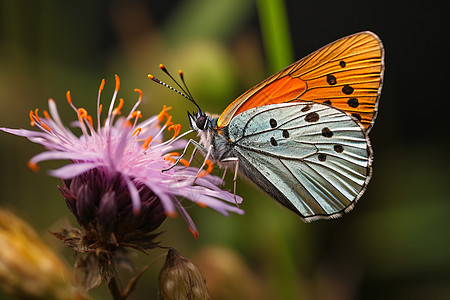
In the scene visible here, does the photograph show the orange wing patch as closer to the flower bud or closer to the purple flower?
the purple flower

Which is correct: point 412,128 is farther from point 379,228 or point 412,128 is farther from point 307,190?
point 307,190

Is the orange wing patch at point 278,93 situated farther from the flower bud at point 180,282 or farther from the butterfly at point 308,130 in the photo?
the flower bud at point 180,282

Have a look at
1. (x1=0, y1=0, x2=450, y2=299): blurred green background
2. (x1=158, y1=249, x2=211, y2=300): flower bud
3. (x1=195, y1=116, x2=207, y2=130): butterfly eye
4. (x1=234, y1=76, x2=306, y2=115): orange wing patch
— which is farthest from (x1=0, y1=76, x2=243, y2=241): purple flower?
(x1=0, y1=0, x2=450, y2=299): blurred green background

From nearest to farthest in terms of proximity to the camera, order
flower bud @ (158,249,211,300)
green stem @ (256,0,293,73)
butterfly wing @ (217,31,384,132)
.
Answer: flower bud @ (158,249,211,300) < butterfly wing @ (217,31,384,132) < green stem @ (256,0,293,73)

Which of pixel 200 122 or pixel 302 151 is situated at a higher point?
pixel 200 122

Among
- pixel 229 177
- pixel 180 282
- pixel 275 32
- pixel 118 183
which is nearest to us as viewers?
pixel 180 282

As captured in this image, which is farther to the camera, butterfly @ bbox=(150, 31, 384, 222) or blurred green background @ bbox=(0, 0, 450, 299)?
blurred green background @ bbox=(0, 0, 450, 299)

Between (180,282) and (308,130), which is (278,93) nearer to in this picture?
(308,130)

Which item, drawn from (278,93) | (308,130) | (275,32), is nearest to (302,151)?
(308,130)
